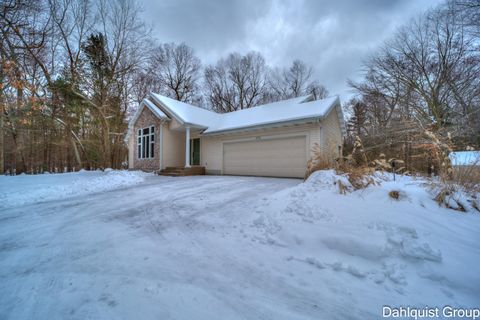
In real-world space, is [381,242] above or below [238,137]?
below

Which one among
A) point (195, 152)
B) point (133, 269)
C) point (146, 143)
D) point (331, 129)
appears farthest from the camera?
point (146, 143)

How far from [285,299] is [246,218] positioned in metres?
1.82

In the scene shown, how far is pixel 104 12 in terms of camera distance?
48.3 feet

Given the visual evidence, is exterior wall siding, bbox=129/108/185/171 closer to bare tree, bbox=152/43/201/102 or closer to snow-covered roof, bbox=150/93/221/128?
snow-covered roof, bbox=150/93/221/128

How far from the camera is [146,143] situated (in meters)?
13.5

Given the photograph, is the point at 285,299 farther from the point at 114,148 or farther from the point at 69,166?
the point at 69,166

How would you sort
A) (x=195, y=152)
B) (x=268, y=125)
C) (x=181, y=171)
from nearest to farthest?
1. (x=268, y=125)
2. (x=181, y=171)
3. (x=195, y=152)

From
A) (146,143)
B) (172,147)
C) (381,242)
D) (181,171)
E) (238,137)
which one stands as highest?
(238,137)

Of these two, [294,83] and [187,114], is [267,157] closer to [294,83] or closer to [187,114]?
[187,114]

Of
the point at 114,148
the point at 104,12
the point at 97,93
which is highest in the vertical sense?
the point at 104,12

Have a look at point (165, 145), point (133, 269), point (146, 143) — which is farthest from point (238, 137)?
point (133, 269)

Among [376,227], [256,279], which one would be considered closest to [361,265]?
[376,227]

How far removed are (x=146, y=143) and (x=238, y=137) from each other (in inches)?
268

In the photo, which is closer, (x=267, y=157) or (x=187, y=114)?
→ (x=267, y=157)
